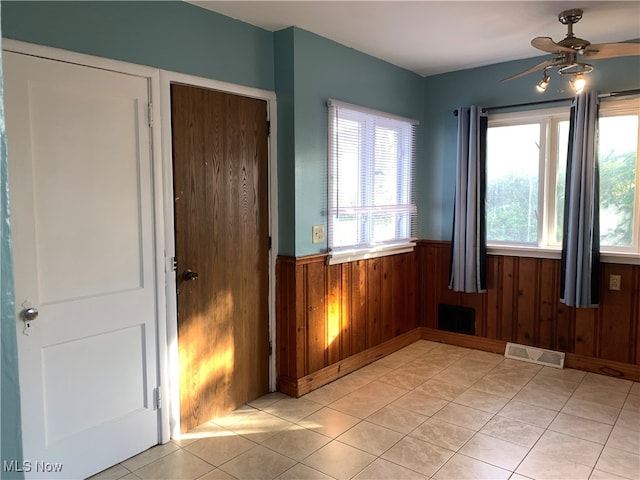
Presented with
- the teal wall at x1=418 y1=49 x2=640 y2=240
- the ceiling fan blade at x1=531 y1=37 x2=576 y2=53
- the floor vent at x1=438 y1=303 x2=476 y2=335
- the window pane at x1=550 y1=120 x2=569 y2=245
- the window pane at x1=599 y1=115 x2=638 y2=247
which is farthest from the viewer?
the floor vent at x1=438 y1=303 x2=476 y2=335

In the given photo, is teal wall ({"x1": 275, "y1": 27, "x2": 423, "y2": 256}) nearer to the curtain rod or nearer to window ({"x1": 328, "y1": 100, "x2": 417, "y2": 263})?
window ({"x1": 328, "y1": 100, "x2": 417, "y2": 263})

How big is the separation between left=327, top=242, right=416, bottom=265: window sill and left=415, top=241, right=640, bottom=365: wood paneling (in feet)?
1.05

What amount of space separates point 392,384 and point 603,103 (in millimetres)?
2612

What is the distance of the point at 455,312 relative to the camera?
4.48m

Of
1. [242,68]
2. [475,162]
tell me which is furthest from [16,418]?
[475,162]

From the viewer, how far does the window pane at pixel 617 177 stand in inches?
141

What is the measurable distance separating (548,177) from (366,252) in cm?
161

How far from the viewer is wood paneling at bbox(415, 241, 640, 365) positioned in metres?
3.65

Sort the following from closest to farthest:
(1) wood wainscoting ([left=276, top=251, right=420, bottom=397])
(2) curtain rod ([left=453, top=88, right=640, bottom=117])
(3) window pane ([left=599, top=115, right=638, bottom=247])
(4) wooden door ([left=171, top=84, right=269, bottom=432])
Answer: (4) wooden door ([left=171, top=84, right=269, bottom=432]) < (1) wood wainscoting ([left=276, top=251, right=420, bottom=397]) < (2) curtain rod ([left=453, top=88, right=640, bottom=117]) < (3) window pane ([left=599, top=115, right=638, bottom=247])

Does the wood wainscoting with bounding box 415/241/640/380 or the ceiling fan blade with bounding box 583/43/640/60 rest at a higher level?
the ceiling fan blade with bounding box 583/43/640/60

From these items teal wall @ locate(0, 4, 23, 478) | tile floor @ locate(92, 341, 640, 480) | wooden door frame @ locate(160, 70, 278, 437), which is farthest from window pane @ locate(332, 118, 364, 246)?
teal wall @ locate(0, 4, 23, 478)

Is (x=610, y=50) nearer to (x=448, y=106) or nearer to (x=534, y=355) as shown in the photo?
(x=448, y=106)

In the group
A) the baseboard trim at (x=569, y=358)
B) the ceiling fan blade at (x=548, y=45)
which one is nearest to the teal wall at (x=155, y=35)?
the ceiling fan blade at (x=548, y=45)

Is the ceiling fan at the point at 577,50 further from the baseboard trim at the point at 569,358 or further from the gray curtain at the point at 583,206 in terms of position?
the baseboard trim at the point at 569,358
